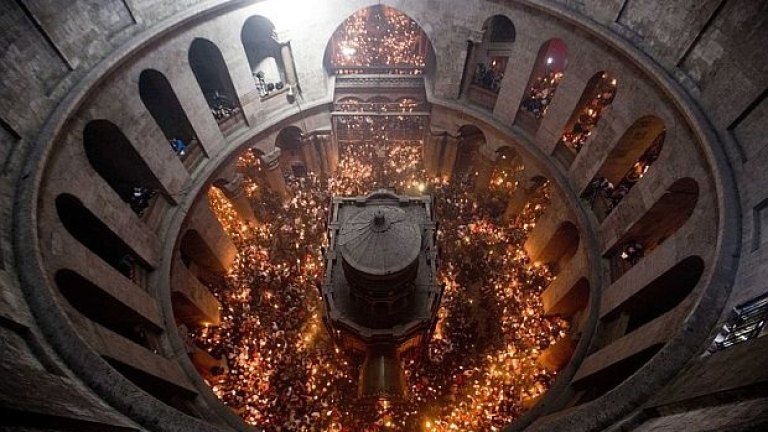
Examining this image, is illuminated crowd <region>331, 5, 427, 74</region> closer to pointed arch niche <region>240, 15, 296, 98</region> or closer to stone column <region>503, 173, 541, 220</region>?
pointed arch niche <region>240, 15, 296, 98</region>

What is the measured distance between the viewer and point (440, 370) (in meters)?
14.8

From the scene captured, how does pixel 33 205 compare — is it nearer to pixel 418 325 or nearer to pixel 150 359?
pixel 150 359

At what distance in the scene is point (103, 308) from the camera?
1101cm

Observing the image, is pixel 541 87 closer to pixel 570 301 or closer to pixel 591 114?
pixel 591 114

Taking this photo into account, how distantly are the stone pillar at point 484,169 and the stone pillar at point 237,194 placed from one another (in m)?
10.2

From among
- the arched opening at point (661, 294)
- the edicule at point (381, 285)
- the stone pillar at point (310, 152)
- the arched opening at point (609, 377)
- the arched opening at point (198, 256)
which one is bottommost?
the arched opening at point (609, 377)

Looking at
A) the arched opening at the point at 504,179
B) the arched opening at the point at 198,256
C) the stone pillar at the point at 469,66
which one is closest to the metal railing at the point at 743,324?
the stone pillar at the point at 469,66

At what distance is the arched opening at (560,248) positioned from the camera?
15891 mm

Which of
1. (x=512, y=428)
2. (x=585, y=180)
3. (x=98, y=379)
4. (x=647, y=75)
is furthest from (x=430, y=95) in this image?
(x=98, y=379)

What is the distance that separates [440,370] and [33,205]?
12.2 m

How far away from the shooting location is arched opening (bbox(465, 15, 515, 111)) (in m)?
17.3

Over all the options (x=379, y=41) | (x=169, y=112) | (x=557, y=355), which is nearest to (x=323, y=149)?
(x=169, y=112)

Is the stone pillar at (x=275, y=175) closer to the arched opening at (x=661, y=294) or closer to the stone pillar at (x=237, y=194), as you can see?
the stone pillar at (x=237, y=194)

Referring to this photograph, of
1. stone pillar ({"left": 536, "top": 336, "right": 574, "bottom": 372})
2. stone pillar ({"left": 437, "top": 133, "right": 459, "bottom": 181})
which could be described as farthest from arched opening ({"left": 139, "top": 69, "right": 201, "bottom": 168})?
stone pillar ({"left": 536, "top": 336, "right": 574, "bottom": 372})
